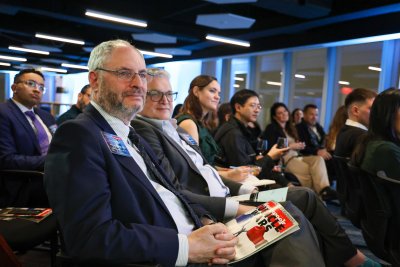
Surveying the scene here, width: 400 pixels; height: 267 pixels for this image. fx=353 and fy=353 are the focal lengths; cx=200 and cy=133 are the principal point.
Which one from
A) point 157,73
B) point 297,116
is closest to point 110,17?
point 297,116

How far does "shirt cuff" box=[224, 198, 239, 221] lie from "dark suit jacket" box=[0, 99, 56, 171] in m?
1.54

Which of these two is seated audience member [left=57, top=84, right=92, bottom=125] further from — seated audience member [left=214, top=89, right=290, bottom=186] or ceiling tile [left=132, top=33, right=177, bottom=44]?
ceiling tile [left=132, top=33, right=177, bottom=44]

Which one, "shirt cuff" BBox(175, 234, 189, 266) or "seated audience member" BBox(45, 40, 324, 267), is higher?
"seated audience member" BBox(45, 40, 324, 267)

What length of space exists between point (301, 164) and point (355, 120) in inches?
70.3

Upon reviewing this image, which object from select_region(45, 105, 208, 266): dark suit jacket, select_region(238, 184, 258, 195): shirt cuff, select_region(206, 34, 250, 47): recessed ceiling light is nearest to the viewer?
select_region(45, 105, 208, 266): dark suit jacket

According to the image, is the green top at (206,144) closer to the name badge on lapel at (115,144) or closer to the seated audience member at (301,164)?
the name badge on lapel at (115,144)

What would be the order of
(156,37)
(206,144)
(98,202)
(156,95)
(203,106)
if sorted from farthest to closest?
(156,37) < (203,106) < (206,144) < (156,95) < (98,202)

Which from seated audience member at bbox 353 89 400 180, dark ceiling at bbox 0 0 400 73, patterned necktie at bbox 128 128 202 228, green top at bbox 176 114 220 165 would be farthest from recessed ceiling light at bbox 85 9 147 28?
patterned necktie at bbox 128 128 202 228

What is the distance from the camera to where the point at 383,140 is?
2.06 meters

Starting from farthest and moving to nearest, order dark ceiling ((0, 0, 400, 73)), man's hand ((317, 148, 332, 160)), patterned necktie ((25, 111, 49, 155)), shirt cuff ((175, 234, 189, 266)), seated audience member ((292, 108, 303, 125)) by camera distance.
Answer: dark ceiling ((0, 0, 400, 73))
seated audience member ((292, 108, 303, 125))
man's hand ((317, 148, 332, 160))
patterned necktie ((25, 111, 49, 155))
shirt cuff ((175, 234, 189, 266))

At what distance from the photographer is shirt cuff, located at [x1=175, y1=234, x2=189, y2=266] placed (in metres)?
1.17

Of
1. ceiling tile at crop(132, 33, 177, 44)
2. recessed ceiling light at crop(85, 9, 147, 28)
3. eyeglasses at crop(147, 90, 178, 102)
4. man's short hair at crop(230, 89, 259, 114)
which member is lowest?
eyeglasses at crop(147, 90, 178, 102)

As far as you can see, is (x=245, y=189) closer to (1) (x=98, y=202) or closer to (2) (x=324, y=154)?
(1) (x=98, y=202)

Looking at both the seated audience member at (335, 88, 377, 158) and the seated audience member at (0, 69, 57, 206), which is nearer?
the seated audience member at (0, 69, 57, 206)
